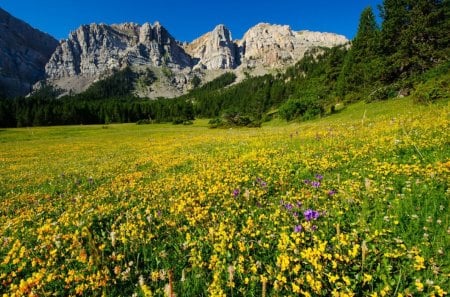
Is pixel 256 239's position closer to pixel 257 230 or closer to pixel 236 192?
pixel 257 230

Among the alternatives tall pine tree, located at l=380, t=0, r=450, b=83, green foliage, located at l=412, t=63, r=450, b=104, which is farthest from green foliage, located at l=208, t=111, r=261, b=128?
green foliage, located at l=412, t=63, r=450, b=104

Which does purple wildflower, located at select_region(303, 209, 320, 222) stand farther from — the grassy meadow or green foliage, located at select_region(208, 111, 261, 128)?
green foliage, located at select_region(208, 111, 261, 128)

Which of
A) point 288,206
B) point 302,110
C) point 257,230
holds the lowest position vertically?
point 257,230

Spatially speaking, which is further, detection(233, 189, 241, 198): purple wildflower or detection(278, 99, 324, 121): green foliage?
detection(278, 99, 324, 121): green foliage

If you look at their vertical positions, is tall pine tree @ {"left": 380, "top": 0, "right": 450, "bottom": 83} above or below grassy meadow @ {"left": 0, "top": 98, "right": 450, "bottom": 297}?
above

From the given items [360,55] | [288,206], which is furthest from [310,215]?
[360,55]

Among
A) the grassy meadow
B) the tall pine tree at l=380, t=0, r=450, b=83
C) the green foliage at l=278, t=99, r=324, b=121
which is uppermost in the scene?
the tall pine tree at l=380, t=0, r=450, b=83

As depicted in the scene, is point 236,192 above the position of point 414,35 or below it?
below

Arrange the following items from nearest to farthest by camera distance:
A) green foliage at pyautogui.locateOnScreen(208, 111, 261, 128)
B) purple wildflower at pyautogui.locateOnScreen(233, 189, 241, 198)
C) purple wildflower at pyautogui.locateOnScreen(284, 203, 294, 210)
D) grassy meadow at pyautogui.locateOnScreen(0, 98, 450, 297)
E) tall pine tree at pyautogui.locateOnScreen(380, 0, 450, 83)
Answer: grassy meadow at pyautogui.locateOnScreen(0, 98, 450, 297), purple wildflower at pyautogui.locateOnScreen(284, 203, 294, 210), purple wildflower at pyautogui.locateOnScreen(233, 189, 241, 198), tall pine tree at pyautogui.locateOnScreen(380, 0, 450, 83), green foliage at pyautogui.locateOnScreen(208, 111, 261, 128)

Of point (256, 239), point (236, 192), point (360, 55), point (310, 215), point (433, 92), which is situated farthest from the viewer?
point (360, 55)

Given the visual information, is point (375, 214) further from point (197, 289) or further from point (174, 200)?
point (174, 200)

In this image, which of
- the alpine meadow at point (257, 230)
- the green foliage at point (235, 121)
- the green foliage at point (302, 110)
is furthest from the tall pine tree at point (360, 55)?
the alpine meadow at point (257, 230)

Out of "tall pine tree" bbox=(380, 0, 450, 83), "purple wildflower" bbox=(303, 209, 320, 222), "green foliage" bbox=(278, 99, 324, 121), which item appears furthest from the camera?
"green foliage" bbox=(278, 99, 324, 121)

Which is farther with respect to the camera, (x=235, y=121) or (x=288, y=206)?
(x=235, y=121)
